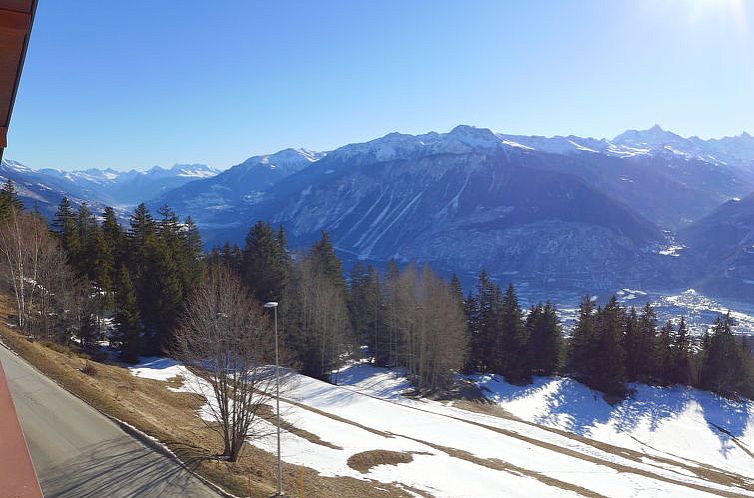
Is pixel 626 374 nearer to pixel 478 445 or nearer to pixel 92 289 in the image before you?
pixel 478 445

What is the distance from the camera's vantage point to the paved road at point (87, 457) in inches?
717

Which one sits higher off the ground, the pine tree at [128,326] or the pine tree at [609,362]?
the pine tree at [128,326]

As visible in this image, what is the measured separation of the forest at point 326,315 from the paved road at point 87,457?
19.7 meters

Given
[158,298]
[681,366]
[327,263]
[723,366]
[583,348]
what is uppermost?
[327,263]

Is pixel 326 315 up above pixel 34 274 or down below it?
below

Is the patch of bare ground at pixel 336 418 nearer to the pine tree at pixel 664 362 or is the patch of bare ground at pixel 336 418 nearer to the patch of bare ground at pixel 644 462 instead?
the patch of bare ground at pixel 644 462

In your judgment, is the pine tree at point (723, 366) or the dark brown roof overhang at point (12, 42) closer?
the dark brown roof overhang at point (12, 42)

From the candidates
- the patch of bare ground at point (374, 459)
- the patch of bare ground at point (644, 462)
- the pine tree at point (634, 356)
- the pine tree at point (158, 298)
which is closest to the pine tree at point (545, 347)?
the pine tree at point (634, 356)

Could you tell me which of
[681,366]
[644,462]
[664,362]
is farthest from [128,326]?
[681,366]

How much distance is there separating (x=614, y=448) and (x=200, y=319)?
44.0 meters

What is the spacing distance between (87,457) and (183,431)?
268 inches

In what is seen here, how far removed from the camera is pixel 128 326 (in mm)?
46812

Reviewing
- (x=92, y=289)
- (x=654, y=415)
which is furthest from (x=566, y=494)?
(x=92, y=289)

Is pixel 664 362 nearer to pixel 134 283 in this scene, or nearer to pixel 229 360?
pixel 229 360
